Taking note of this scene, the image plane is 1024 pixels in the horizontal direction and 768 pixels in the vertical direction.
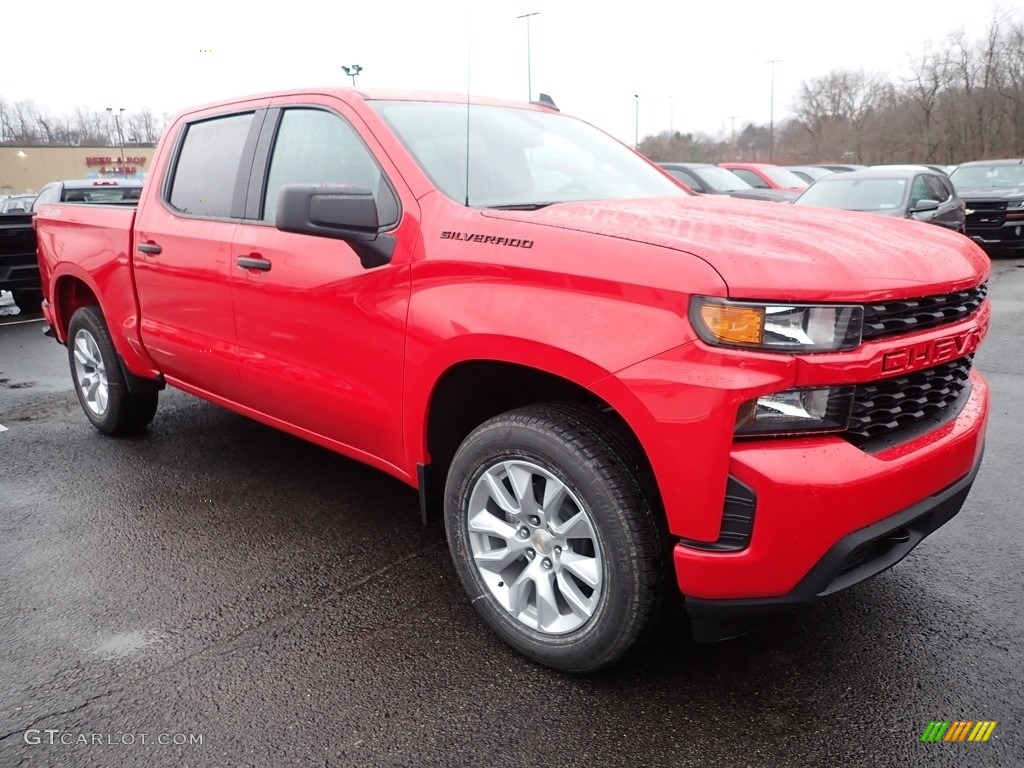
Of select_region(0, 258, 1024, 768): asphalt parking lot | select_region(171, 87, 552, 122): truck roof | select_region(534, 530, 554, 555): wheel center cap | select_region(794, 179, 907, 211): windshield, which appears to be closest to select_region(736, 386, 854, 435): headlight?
select_region(534, 530, 554, 555): wheel center cap

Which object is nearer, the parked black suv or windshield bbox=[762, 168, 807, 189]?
the parked black suv

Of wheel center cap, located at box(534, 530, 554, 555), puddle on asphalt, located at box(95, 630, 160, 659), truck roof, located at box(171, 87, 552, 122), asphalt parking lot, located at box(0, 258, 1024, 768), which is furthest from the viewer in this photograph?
truck roof, located at box(171, 87, 552, 122)

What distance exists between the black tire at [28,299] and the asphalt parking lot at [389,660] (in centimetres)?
793

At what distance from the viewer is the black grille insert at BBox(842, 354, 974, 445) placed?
2.17 metres

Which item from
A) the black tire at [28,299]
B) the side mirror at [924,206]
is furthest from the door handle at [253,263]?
the side mirror at [924,206]

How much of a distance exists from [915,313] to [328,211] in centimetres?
180

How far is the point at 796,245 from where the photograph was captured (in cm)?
224

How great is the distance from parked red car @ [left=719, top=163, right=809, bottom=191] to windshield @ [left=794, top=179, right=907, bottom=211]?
14.2 feet

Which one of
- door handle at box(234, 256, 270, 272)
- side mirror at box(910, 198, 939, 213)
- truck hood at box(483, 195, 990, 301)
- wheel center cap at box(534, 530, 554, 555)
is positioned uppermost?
side mirror at box(910, 198, 939, 213)

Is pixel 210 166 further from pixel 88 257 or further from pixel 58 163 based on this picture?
pixel 58 163

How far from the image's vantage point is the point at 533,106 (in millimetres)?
3977

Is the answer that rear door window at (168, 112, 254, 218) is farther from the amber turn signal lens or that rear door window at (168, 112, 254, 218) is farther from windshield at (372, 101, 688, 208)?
the amber turn signal lens

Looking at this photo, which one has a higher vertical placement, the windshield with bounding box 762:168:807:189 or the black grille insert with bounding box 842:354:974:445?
the windshield with bounding box 762:168:807:189

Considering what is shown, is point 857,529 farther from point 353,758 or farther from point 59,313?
point 59,313
